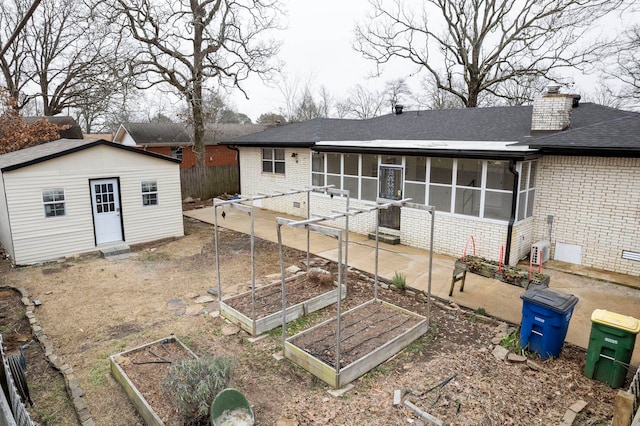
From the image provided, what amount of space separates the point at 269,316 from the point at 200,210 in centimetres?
1146

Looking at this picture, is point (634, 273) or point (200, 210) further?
point (200, 210)

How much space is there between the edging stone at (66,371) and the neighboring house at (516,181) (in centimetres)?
865

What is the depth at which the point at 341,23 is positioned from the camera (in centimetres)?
2567

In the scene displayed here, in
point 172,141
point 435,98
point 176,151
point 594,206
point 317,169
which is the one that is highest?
point 435,98

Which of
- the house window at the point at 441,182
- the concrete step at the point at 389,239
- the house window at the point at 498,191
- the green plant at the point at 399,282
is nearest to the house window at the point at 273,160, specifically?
the concrete step at the point at 389,239

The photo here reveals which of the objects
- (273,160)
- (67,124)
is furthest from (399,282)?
(67,124)

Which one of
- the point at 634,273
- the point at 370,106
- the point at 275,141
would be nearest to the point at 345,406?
the point at 634,273

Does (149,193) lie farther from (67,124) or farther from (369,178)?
(67,124)

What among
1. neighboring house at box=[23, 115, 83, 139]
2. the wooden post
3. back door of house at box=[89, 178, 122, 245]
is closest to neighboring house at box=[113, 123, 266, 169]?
neighboring house at box=[23, 115, 83, 139]

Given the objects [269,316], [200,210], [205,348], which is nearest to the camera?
[205,348]

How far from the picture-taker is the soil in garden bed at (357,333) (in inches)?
220

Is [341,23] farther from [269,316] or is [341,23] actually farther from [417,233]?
[269,316]

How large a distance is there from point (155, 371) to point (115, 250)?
6.86m

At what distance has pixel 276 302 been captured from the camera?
7.27 metres
